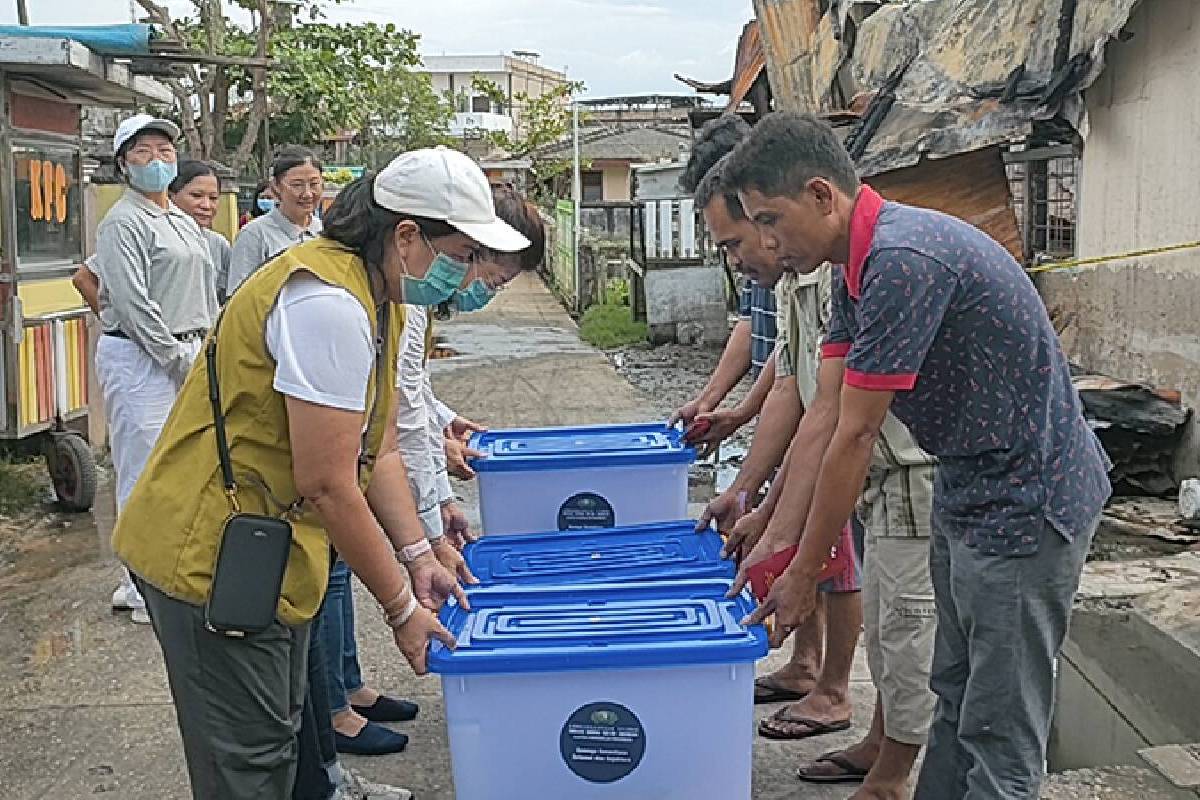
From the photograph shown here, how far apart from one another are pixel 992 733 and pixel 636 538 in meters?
1.10

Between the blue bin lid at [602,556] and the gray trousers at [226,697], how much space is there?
25.2 inches

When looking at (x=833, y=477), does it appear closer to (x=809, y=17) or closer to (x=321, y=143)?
(x=809, y=17)

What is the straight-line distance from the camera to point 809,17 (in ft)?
35.7

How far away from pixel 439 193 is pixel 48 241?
574 cm

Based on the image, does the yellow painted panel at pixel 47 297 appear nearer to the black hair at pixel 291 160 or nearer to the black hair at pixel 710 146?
the black hair at pixel 291 160

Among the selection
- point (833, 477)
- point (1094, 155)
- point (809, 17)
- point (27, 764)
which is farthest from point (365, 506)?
point (809, 17)

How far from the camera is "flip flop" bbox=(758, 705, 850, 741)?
4.07m

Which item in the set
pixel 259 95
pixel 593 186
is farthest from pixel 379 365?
pixel 593 186

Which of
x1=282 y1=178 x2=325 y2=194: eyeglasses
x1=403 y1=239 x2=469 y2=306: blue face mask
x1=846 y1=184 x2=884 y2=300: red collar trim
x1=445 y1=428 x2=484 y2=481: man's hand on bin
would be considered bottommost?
x1=445 y1=428 x2=484 y2=481: man's hand on bin

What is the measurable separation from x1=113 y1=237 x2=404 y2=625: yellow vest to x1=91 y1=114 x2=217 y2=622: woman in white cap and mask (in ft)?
8.62

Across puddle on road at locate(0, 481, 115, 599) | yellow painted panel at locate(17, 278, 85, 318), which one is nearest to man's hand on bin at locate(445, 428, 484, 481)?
puddle on road at locate(0, 481, 115, 599)

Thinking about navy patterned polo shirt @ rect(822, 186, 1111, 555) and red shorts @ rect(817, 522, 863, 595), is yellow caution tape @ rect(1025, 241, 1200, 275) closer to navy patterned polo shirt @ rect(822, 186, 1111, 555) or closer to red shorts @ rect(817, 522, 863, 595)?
red shorts @ rect(817, 522, 863, 595)

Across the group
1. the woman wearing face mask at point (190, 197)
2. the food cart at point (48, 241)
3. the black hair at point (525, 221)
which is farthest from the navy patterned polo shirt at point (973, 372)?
the food cart at point (48, 241)

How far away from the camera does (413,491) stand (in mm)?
3760
